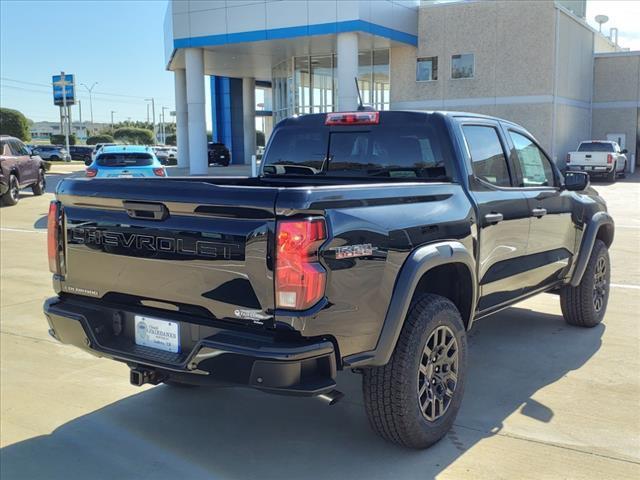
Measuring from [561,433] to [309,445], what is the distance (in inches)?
60.3

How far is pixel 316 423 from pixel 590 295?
3.19 meters

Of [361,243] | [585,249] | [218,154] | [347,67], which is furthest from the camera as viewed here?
[218,154]

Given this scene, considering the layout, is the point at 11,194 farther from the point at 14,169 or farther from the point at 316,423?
the point at 316,423

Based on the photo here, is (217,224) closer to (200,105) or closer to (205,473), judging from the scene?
(205,473)

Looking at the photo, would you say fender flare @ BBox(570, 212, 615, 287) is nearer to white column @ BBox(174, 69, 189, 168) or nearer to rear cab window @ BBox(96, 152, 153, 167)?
rear cab window @ BBox(96, 152, 153, 167)

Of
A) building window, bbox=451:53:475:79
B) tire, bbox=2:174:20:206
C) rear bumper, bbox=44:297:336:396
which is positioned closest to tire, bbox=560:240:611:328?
rear bumper, bbox=44:297:336:396

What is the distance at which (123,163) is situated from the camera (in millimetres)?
14289

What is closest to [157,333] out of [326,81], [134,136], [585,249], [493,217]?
[493,217]

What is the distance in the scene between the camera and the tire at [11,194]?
1789cm

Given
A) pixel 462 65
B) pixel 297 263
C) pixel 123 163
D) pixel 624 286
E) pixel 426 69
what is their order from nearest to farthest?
pixel 297 263 → pixel 624 286 → pixel 123 163 → pixel 462 65 → pixel 426 69

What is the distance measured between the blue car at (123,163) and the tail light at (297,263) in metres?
11.6

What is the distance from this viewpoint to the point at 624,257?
396 inches

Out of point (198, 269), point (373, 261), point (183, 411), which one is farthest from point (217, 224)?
point (183, 411)

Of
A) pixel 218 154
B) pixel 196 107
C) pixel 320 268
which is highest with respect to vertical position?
pixel 196 107
